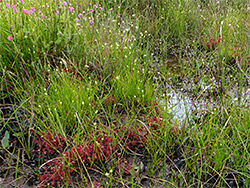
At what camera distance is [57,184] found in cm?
227

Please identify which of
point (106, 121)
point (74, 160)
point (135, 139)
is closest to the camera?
point (74, 160)

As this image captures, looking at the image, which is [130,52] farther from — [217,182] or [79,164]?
[217,182]

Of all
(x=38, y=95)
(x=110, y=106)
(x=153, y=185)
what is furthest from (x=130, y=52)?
(x=153, y=185)

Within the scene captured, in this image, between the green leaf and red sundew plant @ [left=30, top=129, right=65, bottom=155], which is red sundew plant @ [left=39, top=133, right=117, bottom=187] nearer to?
red sundew plant @ [left=30, top=129, right=65, bottom=155]

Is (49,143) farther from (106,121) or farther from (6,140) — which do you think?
(106,121)

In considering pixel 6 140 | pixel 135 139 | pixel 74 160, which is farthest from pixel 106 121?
pixel 6 140

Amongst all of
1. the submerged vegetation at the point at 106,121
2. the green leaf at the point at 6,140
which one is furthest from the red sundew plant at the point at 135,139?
the green leaf at the point at 6,140

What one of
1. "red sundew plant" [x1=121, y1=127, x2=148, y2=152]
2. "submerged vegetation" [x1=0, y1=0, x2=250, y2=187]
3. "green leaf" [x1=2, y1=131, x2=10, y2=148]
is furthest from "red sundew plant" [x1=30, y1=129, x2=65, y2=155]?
"red sundew plant" [x1=121, y1=127, x2=148, y2=152]

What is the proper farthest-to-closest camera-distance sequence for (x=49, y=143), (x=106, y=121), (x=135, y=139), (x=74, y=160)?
(x=106, y=121) < (x=135, y=139) < (x=49, y=143) < (x=74, y=160)

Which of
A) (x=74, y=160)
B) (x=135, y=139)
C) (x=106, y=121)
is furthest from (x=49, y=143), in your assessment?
(x=135, y=139)

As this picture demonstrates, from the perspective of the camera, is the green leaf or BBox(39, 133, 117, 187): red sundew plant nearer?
BBox(39, 133, 117, 187): red sundew plant

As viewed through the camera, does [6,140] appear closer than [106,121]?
Yes

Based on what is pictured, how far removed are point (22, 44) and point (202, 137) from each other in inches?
102

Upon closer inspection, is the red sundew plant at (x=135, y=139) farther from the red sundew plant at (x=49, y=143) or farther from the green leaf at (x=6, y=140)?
the green leaf at (x=6, y=140)
